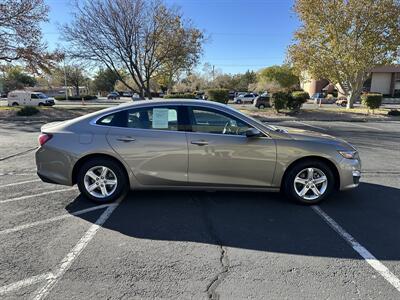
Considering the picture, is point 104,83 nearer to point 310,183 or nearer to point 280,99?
point 280,99

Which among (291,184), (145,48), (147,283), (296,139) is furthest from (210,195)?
(145,48)

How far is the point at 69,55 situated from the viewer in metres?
21.3

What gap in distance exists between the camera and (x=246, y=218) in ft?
13.1

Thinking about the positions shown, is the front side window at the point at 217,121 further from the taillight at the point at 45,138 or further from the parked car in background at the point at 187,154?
the taillight at the point at 45,138

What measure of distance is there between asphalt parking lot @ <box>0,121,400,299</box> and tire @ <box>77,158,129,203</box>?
16 cm

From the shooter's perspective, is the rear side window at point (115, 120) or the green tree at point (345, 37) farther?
the green tree at point (345, 37)

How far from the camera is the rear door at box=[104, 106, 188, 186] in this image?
426cm

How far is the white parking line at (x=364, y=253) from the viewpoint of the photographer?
2716 mm

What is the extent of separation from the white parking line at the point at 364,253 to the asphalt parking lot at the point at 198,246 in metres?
0.01

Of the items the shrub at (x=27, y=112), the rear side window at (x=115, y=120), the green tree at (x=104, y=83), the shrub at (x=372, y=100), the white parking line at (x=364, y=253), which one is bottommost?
the white parking line at (x=364, y=253)

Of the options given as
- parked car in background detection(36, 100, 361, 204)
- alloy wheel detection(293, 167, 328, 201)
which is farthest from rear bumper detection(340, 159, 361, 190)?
alloy wheel detection(293, 167, 328, 201)

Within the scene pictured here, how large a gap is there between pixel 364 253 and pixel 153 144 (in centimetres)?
288

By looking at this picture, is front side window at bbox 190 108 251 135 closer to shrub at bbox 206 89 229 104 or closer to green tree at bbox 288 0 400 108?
shrub at bbox 206 89 229 104

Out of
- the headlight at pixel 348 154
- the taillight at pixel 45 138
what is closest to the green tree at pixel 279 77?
the headlight at pixel 348 154
